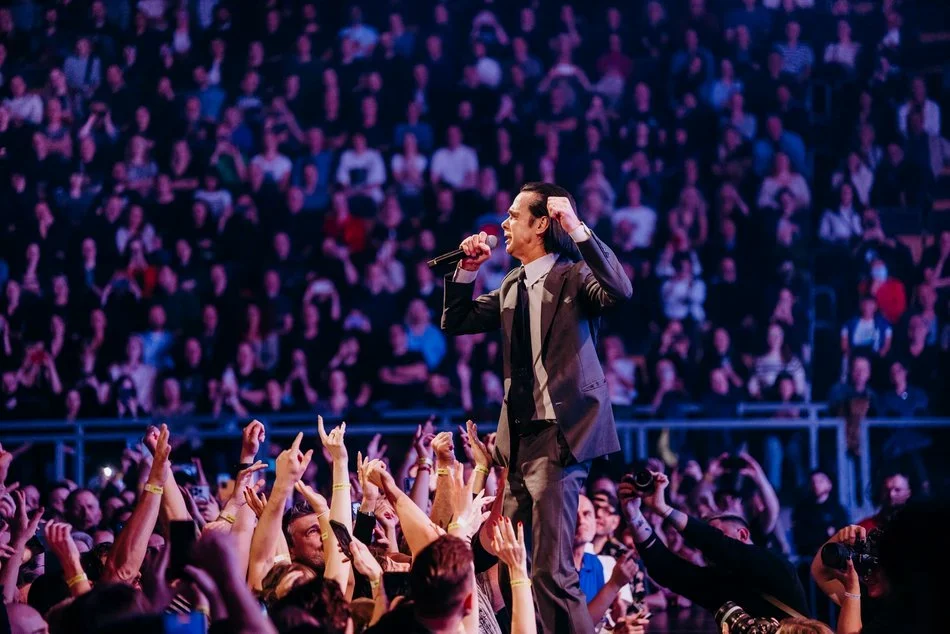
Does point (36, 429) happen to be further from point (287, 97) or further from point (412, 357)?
point (287, 97)

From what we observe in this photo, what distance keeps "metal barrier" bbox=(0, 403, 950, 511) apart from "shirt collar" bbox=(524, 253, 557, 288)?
13.8ft

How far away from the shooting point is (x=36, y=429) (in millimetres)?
10008

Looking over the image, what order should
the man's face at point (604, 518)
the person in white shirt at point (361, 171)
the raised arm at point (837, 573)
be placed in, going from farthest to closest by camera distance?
1. the person in white shirt at point (361, 171)
2. the man's face at point (604, 518)
3. the raised arm at point (837, 573)

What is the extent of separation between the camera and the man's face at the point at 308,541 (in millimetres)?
4559

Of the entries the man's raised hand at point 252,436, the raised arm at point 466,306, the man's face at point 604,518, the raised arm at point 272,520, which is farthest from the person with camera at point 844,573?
the man's face at point 604,518

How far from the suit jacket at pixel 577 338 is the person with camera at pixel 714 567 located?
30 cm

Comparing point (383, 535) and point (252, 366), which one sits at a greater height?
point (252, 366)

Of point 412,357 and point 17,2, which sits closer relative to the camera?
point 412,357

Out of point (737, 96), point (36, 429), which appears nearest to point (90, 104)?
point (36, 429)

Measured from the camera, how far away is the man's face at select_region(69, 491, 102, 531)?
6.33 metres

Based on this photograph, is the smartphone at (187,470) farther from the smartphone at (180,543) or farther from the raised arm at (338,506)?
the smartphone at (180,543)

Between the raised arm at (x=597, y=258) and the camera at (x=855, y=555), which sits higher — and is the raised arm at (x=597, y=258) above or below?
above

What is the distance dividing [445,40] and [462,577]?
10759 millimetres

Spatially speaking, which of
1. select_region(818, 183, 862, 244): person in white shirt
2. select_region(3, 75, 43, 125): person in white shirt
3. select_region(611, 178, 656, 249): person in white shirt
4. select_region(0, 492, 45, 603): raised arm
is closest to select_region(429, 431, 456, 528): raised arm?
select_region(0, 492, 45, 603): raised arm
